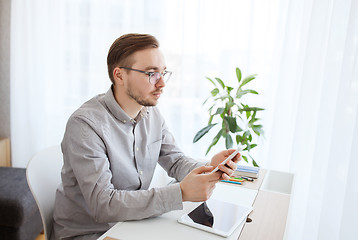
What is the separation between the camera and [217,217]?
105 centimetres

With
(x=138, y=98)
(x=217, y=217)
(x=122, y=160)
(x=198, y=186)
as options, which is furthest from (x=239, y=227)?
(x=138, y=98)

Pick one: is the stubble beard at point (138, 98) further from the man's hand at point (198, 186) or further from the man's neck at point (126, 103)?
the man's hand at point (198, 186)

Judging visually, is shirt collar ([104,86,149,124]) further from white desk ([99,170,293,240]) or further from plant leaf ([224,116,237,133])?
plant leaf ([224,116,237,133])

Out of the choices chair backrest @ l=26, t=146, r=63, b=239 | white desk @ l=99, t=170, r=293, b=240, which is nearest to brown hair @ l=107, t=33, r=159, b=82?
chair backrest @ l=26, t=146, r=63, b=239

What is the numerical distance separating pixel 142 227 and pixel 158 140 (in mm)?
544

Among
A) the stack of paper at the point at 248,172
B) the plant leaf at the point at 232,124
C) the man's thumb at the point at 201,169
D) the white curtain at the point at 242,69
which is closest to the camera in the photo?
the man's thumb at the point at 201,169

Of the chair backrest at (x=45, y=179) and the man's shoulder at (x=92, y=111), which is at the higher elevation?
the man's shoulder at (x=92, y=111)

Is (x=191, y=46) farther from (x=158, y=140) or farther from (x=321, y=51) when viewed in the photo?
(x=158, y=140)

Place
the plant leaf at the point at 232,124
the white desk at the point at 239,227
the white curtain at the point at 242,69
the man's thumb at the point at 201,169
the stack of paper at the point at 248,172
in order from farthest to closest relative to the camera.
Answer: the white curtain at the point at 242,69 → the plant leaf at the point at 232,124 → the stack of paper at the point at 248,172 → the man's thumb at the point at 201,169 → the white desk at the point at 239,227

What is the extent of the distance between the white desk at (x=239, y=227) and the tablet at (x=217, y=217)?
0.06 feet

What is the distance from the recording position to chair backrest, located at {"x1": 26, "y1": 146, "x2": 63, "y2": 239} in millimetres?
1207

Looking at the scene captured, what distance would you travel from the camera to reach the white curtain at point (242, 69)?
76.8 inches

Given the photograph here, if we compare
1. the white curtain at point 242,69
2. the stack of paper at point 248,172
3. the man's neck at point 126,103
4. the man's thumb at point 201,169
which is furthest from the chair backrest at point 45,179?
the white curtain at point 242,69

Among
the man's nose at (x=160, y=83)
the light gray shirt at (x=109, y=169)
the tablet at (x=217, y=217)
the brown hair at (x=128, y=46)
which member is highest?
the brown hair at (x=128, y=46)
